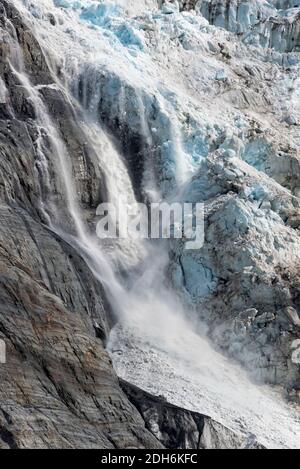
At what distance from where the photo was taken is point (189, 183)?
1251 inches

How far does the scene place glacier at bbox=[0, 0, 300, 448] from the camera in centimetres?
2500

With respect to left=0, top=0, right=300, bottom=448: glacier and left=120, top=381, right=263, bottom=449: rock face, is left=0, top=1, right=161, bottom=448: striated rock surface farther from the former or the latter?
left=0, top=0, right=300, bottom=448: glacier

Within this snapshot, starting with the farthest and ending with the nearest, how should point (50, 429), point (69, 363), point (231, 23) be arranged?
point (231, 23), point (69, 363), point (50, 429)

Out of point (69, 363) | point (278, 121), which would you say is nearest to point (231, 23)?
point (278, 121)

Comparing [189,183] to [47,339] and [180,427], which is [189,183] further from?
[47,339]

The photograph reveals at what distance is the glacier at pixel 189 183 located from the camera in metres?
25.0

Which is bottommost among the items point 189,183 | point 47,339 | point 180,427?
point 180,427

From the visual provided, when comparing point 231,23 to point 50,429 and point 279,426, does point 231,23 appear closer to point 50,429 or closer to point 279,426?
point 279,426

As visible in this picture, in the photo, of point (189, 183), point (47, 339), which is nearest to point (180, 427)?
point (47, 339)

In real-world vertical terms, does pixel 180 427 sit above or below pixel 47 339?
below

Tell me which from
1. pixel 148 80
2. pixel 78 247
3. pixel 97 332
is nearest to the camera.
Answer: pixel 97 332

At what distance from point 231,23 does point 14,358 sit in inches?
1133

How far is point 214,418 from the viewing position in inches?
870

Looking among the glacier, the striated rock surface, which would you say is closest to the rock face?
the striated rock surface
